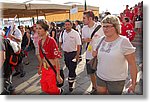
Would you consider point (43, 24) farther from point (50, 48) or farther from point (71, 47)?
point (71, 47)

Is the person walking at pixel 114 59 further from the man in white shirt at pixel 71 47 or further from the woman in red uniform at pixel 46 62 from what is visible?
the man in white shirt at pixel 71 47

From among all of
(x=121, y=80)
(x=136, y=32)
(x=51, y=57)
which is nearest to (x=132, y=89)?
(x=121, y=80)

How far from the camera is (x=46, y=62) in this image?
129 cm

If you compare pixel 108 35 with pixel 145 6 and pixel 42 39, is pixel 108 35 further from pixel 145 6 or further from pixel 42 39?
pixel 42 39

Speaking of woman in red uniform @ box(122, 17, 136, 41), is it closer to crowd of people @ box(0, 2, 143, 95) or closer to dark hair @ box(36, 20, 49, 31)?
crowd of people @ box(0, 2, 143, 95)

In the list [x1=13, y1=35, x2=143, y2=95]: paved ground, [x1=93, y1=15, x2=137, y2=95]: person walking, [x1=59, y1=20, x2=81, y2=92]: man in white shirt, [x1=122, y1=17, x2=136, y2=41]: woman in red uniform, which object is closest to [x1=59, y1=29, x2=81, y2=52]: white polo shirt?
[x1=59, y1=20, x2=81, y2=92]: man in white shirt

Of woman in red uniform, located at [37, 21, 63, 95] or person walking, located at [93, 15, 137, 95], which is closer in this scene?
person walking, located at [93, 15, 137, 95]

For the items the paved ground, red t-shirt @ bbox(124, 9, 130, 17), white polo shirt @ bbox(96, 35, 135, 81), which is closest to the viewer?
white polo shirt @ bbox(96, 35, 135, 81)

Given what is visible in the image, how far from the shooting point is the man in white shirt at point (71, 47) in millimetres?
1748

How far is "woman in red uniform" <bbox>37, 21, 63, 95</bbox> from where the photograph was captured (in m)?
1.26

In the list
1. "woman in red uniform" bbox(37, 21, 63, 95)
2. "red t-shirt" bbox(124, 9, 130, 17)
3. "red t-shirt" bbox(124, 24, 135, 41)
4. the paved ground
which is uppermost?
"red t-shirt" bbox(124, 9, 130, 17)

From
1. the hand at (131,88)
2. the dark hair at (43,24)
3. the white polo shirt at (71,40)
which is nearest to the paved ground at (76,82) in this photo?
the hand at (131,88)

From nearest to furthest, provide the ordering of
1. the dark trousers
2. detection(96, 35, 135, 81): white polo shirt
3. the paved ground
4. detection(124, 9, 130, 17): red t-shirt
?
detection(96, 35, 135, 81): white polo shirt
the paved ground
detection(124, 9, 130, 17): red t-shirt
the dark trousers

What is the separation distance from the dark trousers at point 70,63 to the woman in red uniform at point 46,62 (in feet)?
1.33
